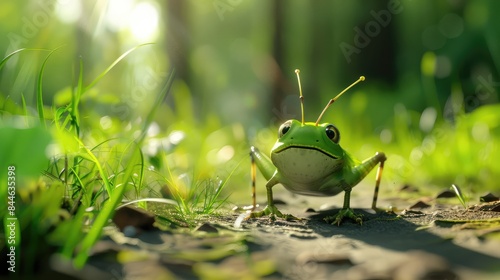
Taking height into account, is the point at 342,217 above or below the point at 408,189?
above

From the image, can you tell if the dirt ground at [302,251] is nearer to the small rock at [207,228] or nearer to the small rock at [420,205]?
the small rock at [207,228]

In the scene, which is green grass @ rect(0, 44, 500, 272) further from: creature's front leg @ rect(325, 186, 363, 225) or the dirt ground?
creature's front leg @ rect(325, 186, 363, 225)

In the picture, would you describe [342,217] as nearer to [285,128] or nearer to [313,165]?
[313,165]

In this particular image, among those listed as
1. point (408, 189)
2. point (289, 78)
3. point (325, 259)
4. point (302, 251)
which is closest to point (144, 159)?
point (302, 251)

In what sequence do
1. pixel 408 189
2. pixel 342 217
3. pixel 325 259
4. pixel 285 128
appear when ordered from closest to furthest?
pixel 325 259 → pixel 342 217 → pixel 285 128 → pixel 408 189

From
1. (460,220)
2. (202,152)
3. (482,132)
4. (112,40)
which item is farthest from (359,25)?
(460,220)

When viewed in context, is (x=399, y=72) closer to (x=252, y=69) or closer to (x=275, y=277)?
(x=252, y=69)
